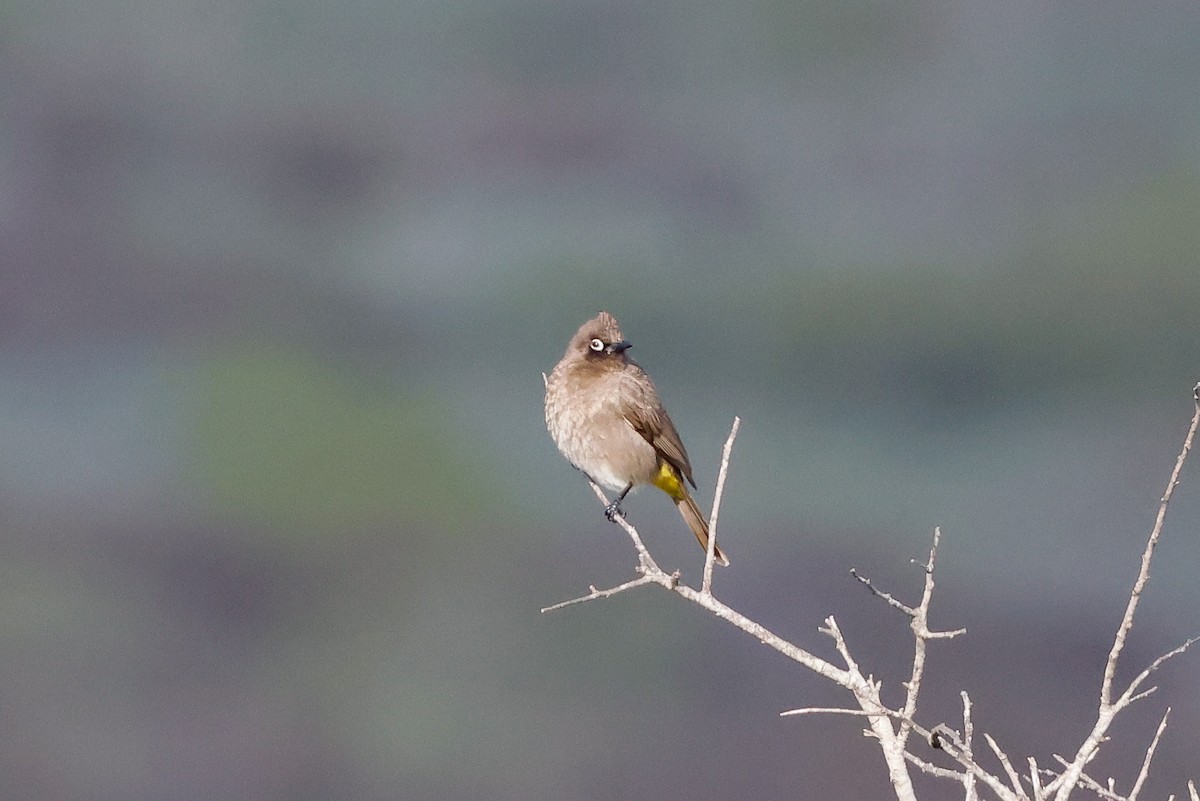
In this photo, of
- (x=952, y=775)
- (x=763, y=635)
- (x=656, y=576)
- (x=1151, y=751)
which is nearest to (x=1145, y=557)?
(x=1151, y=751)

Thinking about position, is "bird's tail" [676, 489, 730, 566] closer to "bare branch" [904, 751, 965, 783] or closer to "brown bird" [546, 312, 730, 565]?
"brown bird" [546, 312, 730, 565]

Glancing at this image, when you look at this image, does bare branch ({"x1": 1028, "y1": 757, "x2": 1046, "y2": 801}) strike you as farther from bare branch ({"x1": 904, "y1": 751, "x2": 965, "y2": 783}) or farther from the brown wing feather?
the brown wing feather

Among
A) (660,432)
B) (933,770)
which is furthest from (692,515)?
(933,770)

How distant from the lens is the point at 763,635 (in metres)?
3.22

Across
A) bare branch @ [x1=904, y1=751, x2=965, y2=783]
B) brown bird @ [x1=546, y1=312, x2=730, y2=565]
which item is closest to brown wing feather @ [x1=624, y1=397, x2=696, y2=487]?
brown bird @ [x1=546, y1=312, x2=730, y2=565]

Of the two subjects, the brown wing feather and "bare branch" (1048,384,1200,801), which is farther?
the brown wing feather

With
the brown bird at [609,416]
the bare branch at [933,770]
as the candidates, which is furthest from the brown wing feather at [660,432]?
the bare branch at [933,770]

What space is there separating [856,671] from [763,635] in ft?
0.81

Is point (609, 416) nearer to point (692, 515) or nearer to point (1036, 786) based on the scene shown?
point (692, 515)

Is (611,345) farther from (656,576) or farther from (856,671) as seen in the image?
(856,671)

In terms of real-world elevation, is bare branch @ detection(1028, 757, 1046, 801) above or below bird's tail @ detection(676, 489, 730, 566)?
below

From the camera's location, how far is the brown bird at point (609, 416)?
597 cm

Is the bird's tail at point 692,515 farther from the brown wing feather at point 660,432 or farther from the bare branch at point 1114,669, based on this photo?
the bare branch at point 1114,669

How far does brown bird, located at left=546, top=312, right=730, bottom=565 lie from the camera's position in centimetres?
597
